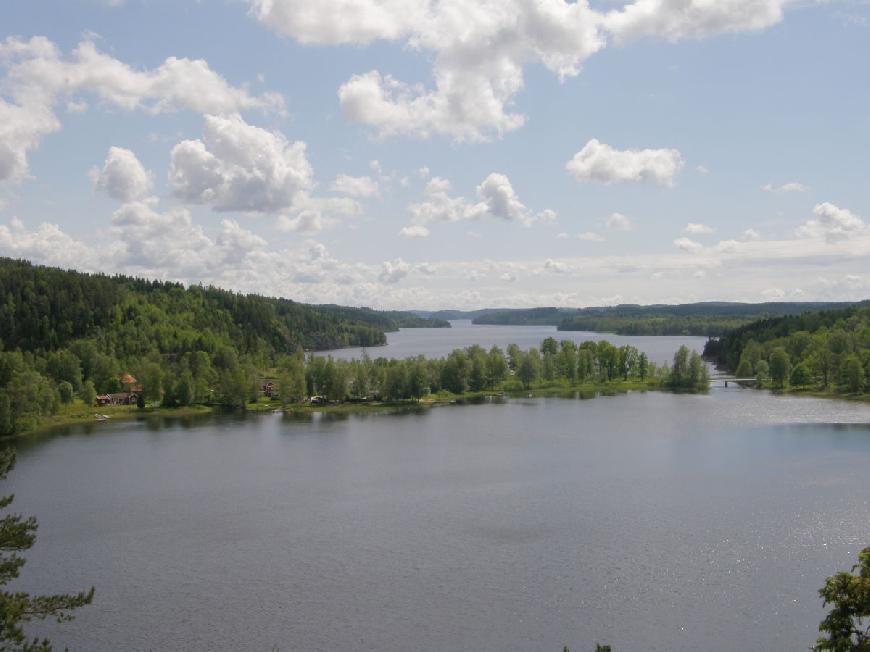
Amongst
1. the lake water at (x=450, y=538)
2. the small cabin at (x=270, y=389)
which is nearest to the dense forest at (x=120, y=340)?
the small cabin at (x=270, y=389)

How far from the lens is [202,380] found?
8800cm

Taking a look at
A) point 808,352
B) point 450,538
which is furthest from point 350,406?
point 808,352

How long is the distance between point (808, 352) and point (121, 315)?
99.6m

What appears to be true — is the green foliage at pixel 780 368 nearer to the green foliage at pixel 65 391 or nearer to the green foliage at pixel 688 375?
the green foliage at pixel 688 375

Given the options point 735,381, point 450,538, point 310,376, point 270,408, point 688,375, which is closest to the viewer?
point 450,538

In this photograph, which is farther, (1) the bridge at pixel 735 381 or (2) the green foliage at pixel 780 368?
(1) the bridge at pixel 735 381

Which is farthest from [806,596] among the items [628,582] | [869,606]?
[869,606]

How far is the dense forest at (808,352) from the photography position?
91562 millimetres

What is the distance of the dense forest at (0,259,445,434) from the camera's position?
80.9 meters

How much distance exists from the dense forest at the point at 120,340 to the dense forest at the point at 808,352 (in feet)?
226

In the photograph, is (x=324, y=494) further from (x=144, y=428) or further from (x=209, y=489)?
(x=144, y=428)

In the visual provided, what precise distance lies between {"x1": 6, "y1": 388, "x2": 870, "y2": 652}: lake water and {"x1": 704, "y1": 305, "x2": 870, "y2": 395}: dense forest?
3257 cm

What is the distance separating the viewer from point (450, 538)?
34219 millimetres

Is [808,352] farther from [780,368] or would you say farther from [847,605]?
[847,605]
